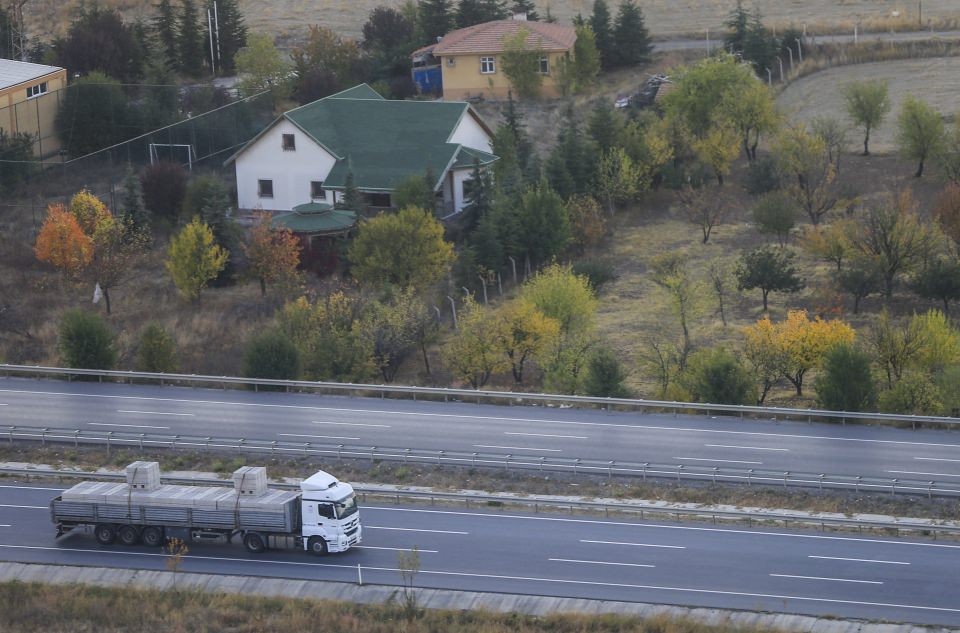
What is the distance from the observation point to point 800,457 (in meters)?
33.5

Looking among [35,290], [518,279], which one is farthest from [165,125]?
[518,279]

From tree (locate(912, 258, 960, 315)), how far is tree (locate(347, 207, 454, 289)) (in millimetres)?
16050

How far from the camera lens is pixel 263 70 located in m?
72.1

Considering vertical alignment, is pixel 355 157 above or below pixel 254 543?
above

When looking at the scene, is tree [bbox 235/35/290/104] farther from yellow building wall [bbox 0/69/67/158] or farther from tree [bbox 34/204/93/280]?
tree [bbox 34/204/93/280]

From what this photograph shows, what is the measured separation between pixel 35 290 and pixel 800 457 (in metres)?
29.7

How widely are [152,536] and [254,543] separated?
2.29 meters

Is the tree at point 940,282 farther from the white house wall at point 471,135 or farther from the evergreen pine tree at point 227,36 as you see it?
the evergreen pine tree at point 227,36

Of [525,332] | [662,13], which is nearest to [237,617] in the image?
[525,332]

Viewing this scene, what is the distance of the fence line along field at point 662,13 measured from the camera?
8225 cm

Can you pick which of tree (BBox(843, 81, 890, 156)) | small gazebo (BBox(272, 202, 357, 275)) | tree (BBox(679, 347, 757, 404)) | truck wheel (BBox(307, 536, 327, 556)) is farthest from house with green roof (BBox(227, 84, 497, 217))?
truck wheel (BBox(307, 536, 327, 556))

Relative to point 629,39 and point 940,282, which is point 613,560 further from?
point 629,39

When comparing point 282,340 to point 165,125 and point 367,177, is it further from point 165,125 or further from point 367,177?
point 165,125

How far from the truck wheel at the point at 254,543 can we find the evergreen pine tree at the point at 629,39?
51956mm
